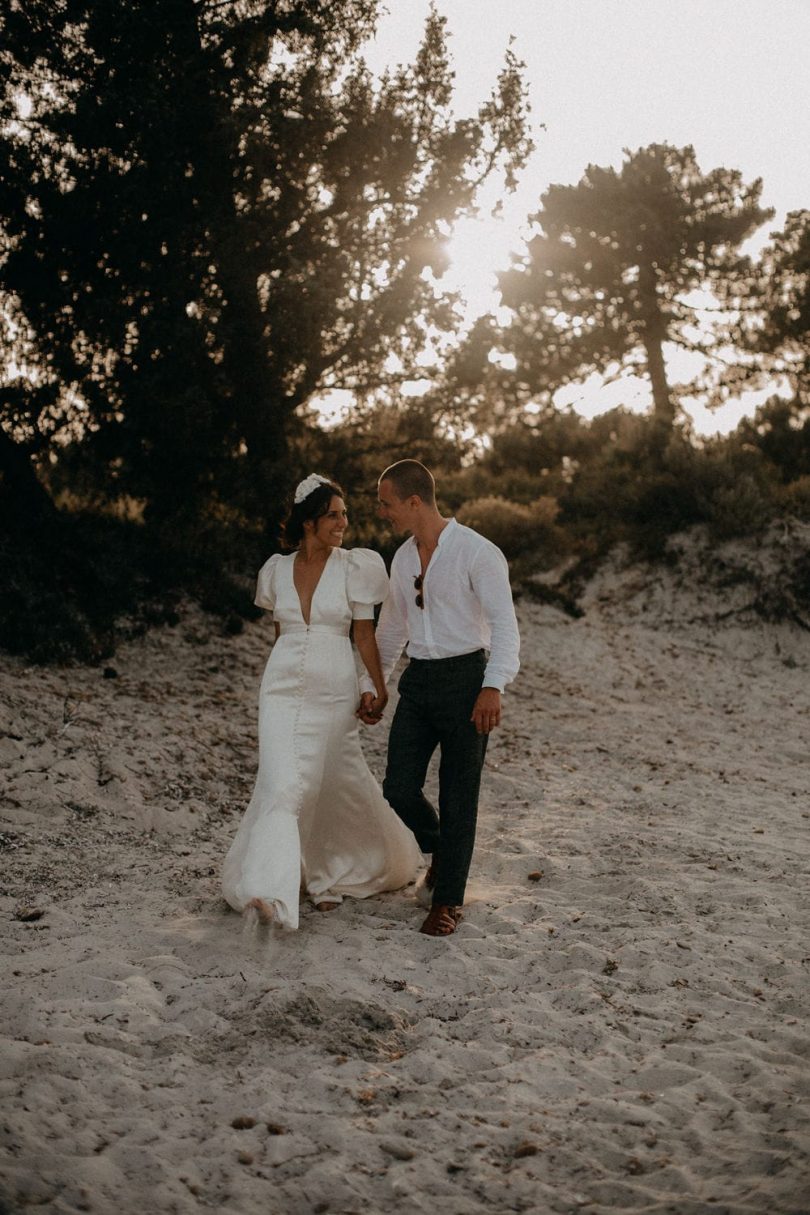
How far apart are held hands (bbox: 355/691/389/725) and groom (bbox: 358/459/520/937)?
3 cm

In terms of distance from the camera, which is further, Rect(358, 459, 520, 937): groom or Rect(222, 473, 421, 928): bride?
Rect(222, 473, 421, 928): bride

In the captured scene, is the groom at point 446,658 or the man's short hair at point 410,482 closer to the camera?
the groom at point 446,658

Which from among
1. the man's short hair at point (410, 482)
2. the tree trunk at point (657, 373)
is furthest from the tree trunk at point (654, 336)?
the man's short hair at point (410, 482)

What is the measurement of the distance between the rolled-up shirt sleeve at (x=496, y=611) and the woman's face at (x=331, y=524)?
0.76 meters

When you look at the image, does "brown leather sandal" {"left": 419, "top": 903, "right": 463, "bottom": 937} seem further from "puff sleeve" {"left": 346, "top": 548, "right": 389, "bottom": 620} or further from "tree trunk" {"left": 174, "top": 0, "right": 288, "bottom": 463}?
"tree trunk" {"left": 174, "top": 0, "right": 288, "bottom": 463}

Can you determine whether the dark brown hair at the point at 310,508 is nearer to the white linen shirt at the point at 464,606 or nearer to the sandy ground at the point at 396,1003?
the white linen shirt at the point at 464,606

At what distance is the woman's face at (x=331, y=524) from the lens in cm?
535

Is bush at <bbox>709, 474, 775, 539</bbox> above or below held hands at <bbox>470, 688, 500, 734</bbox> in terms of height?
above

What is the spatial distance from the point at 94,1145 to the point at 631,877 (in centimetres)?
397

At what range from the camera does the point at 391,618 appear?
5.57 metres

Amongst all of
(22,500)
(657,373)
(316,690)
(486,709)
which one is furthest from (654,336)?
(486,709)

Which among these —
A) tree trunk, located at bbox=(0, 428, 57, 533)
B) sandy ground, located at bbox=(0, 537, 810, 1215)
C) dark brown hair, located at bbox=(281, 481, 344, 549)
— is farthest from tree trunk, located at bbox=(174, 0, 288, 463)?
dark brown hair, located at bbox=(281, 481, 344, 549)

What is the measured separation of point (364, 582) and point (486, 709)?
972mm

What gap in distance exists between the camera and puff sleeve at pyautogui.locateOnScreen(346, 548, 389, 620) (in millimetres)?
5402
